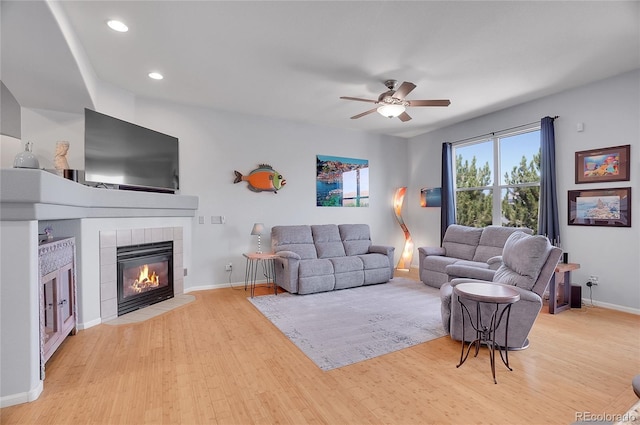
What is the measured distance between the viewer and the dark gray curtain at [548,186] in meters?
4.39

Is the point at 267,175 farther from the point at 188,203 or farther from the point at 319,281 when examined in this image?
the point at 319,281

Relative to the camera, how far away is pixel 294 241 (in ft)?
17.0

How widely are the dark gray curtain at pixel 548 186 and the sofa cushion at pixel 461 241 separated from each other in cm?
90

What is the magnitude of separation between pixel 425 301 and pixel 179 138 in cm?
439

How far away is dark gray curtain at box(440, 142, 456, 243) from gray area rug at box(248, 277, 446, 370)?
5.40 ft

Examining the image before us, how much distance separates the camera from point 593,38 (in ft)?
9.95

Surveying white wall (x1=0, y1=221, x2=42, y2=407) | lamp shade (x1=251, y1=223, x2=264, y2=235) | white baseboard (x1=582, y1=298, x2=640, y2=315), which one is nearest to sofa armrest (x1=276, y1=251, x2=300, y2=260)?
lamp shade (x1=251, y1=223, x2=264, y2=235)

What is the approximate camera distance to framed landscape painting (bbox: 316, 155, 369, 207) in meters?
6.04

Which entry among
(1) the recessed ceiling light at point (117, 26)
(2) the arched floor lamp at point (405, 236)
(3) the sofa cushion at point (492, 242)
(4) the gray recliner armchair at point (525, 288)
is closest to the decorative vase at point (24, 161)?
(1) the recessed ceiling light at point (117, 26)

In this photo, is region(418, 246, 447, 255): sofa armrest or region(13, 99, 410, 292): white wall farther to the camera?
region(418, 246, 447, 255): sofa armrest

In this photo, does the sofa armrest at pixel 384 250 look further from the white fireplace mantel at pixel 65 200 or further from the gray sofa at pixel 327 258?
the white fireplace mantel at pixel 65 200

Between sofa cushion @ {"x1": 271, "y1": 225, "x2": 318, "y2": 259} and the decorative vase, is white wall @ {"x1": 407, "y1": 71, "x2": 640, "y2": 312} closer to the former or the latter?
sofa cushion @ {"x1": 271, "y1": 225, "x2": 318, "y2": 259}

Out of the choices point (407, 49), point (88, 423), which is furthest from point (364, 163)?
point (88, 423)

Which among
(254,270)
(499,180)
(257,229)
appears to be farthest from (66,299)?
(499,180)
